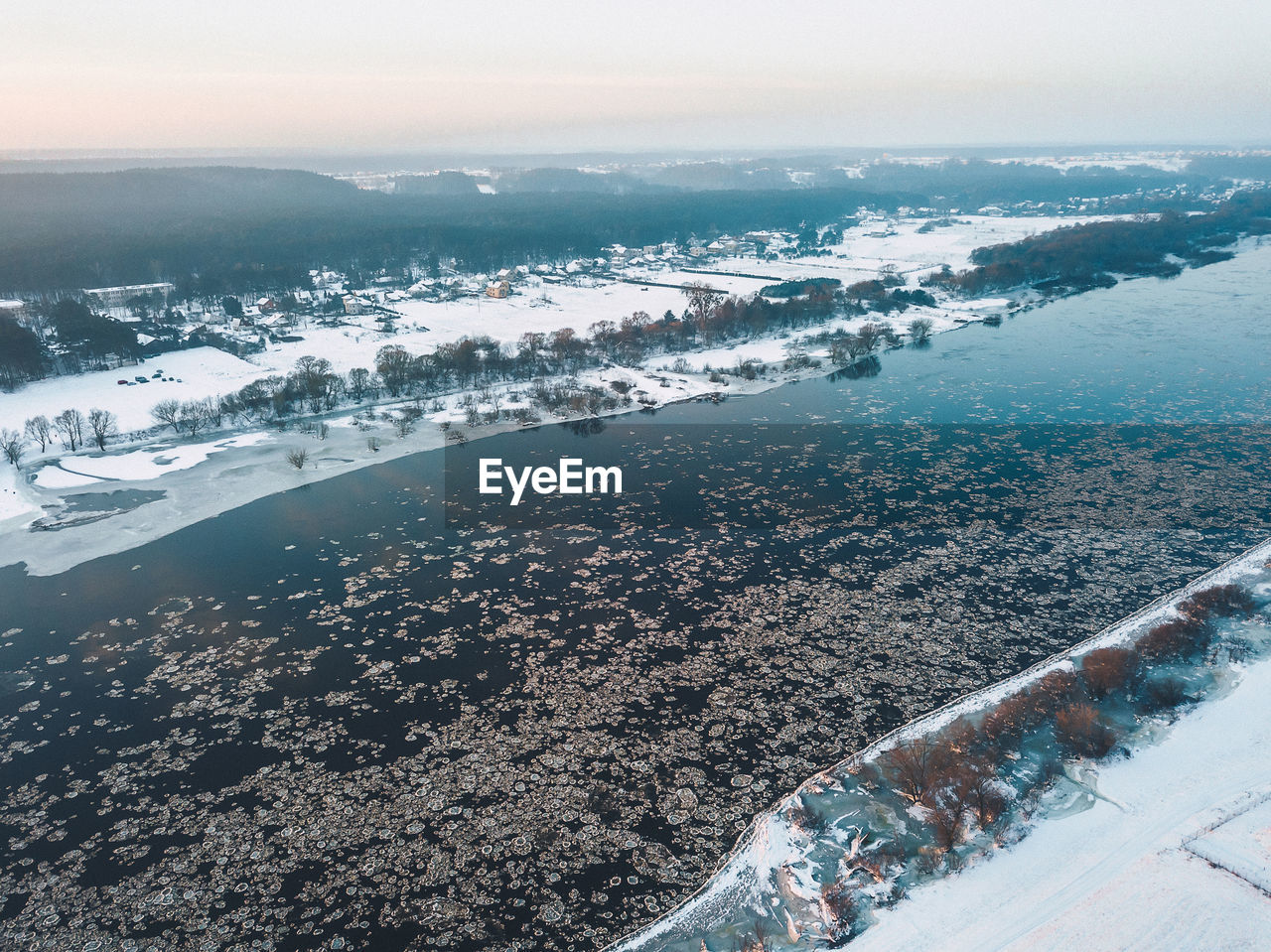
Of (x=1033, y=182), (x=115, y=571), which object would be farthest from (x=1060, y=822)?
(x=1033, y=182)

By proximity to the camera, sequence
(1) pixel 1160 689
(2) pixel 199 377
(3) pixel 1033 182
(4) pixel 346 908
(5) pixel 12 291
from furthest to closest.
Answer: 1. (3) pixel 1033 182
2. (5) pixel 12 291
3. (2) pixel 199 377
4. (1) pixel 1160 689
5. (4) pixel 346 908

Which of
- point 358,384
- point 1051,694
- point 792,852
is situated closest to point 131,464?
point 358,384

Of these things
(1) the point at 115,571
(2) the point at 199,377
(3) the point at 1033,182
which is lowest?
(1) the point at 115,571

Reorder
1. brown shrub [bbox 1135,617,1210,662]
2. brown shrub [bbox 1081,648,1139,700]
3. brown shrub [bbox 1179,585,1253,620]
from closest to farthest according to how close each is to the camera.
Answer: brown shrub [bbox 1081,648,1139,700] < brown shrub [bbox 1135,617,1210,662] < brown shrub [bbox 1179,585,1253,620]

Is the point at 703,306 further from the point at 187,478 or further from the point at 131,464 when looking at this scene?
the point at 131,464

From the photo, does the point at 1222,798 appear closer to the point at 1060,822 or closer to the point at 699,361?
the point at 1060,822

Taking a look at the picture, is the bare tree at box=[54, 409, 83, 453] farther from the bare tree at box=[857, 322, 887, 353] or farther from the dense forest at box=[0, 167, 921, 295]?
the bare tree at box=[857, 322, 887, 353]

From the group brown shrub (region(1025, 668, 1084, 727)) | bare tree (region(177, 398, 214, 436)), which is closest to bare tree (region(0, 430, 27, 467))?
bare tree (region(177, 398, 214, 436))
